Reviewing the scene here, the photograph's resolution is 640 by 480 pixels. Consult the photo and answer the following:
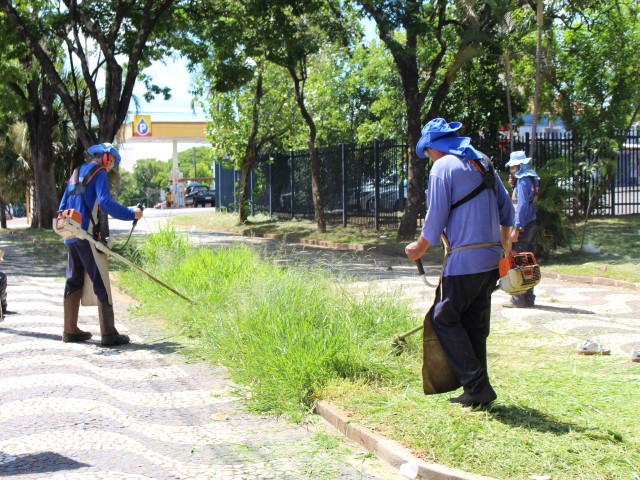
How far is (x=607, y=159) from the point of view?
19719 millimetres

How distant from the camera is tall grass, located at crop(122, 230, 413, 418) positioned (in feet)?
20.5

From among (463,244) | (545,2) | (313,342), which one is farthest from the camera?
(545,2)

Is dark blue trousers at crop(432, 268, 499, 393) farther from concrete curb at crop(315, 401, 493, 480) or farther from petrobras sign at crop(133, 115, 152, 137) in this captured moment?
petrobras sign at crop(133, 115, 152, 137)

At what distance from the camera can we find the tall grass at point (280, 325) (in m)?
6.25

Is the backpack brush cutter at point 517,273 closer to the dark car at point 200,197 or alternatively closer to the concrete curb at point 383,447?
the concrete curb at point 383,447

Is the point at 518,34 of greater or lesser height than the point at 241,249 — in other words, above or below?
above

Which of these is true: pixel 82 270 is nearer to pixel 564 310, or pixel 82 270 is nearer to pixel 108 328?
pixel 108 328

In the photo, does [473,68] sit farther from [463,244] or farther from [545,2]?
[463,244]

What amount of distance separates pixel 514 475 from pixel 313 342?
2.49 m

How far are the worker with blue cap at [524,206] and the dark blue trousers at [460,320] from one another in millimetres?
4582

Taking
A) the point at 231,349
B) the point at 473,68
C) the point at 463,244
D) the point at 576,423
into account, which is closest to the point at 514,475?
the point at 576,423

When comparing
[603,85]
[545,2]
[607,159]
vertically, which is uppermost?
[545,2]

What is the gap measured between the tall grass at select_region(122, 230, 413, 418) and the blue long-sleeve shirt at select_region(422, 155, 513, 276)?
1.46 m

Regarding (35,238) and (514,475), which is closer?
(514,475)
